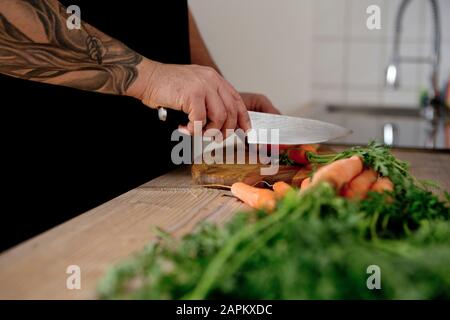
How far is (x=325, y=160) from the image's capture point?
1.33 metres

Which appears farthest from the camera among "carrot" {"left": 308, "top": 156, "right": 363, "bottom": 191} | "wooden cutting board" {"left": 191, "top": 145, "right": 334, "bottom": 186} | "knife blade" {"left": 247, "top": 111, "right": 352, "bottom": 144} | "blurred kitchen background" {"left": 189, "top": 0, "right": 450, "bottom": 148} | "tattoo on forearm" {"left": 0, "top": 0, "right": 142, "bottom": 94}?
"blurred kitchen background" {"left": 189, "top": 0, "right": 450, "bottom": 148}

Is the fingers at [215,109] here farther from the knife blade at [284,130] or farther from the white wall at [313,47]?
the white wall at [313,47]

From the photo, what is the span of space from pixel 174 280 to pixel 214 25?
243 cm

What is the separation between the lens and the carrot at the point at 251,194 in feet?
3.60

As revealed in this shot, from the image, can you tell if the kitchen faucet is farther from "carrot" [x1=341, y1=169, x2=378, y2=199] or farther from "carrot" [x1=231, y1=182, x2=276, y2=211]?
"carrot" [x1=231, y1=182, x2=276, y2=211]

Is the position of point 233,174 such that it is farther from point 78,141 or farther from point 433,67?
point 433,67

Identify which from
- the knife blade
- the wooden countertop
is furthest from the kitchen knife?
the wooden countertop

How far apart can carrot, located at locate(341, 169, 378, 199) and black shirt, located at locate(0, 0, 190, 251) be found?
1.92 ft

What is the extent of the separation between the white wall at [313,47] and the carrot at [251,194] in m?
1.85

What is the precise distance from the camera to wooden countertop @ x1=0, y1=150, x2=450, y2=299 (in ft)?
2.53

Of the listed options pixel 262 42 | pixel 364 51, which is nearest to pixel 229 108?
pixel 262 42

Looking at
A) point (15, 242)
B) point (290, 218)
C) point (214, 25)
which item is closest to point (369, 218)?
point (290, 218)

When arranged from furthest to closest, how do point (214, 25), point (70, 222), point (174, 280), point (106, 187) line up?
point (214, 25) → point (106, 187) → point (70, 222) → point (174, 280)

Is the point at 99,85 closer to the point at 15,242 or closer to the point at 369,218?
the point at 15,242
